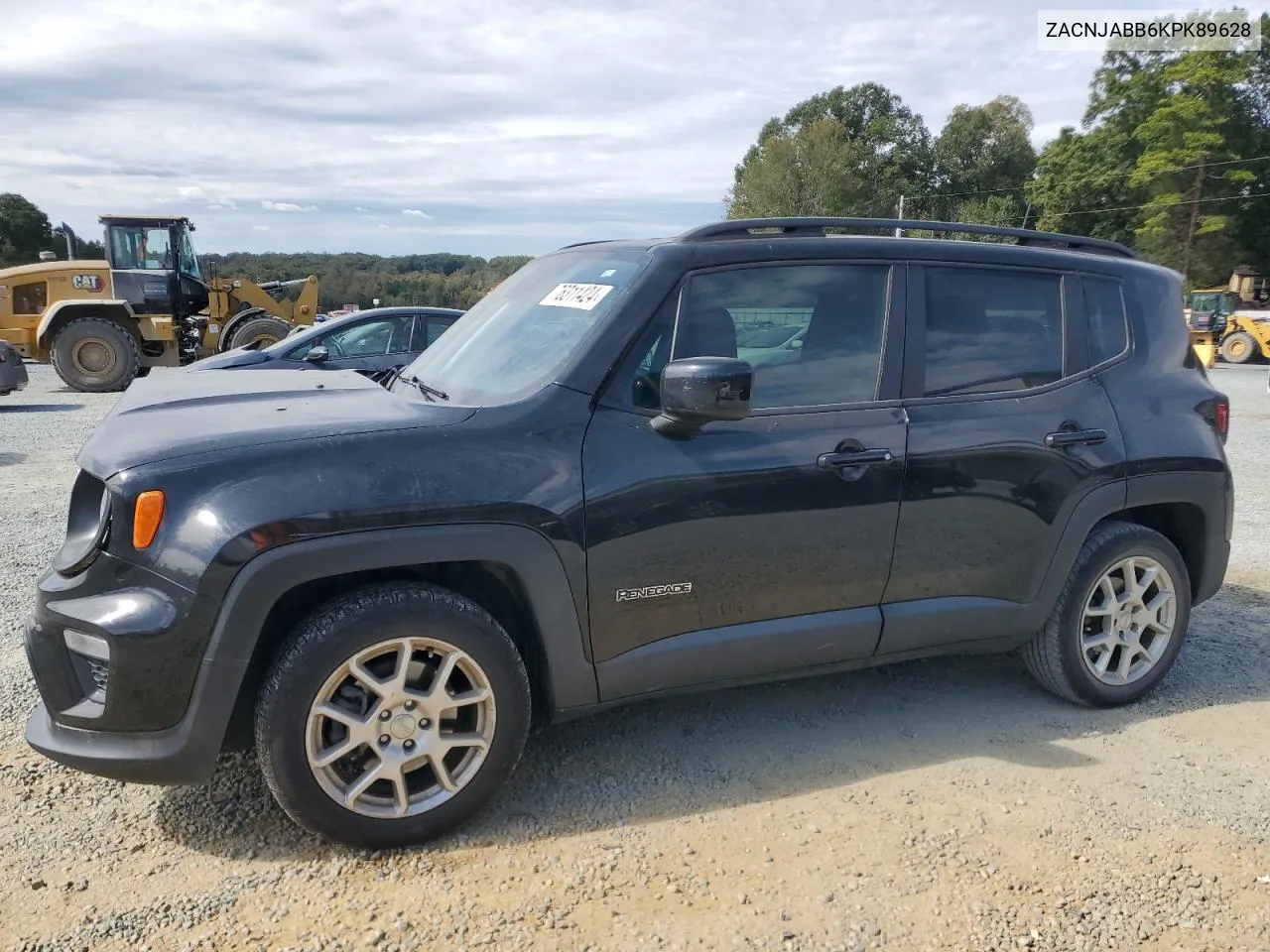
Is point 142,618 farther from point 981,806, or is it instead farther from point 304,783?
point 981,806

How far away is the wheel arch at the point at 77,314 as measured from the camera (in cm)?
1656

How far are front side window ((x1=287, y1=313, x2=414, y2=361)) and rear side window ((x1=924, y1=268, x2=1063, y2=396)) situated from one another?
7416 millimetres

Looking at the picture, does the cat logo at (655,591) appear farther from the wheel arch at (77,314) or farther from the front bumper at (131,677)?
the wheel arch at (77,314)

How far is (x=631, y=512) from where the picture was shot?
301 centimetres

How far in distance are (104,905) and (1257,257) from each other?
56.8 meters

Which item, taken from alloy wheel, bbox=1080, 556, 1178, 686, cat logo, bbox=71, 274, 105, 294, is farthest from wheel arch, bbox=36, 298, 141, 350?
alloy wheel, bbox=1080, 556, 1178, 686

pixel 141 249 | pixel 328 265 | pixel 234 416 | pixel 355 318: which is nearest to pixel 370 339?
pixel 355 318

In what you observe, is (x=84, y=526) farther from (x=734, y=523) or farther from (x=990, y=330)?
(x=990, y=330)

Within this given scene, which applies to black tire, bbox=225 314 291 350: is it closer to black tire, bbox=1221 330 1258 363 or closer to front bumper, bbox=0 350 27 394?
front bumper, bbox=0 350 27 394

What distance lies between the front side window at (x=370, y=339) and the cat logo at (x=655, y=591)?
24.9 ft

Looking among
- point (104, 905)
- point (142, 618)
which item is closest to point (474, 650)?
point (142, 618)

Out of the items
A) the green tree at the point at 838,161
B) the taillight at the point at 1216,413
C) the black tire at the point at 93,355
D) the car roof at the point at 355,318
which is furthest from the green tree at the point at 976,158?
the taillight at the point at 1216,413

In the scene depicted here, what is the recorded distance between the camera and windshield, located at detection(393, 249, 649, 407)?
10.6 ft

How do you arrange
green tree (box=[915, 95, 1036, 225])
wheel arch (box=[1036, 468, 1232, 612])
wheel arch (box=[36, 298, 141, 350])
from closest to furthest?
1. wheel arch (box=[1036, 468, 1232, 612])
2. wheel arch (box=[36, 298, 141, 350])
3. green tree (box=[915, 95, 1036, 225])
